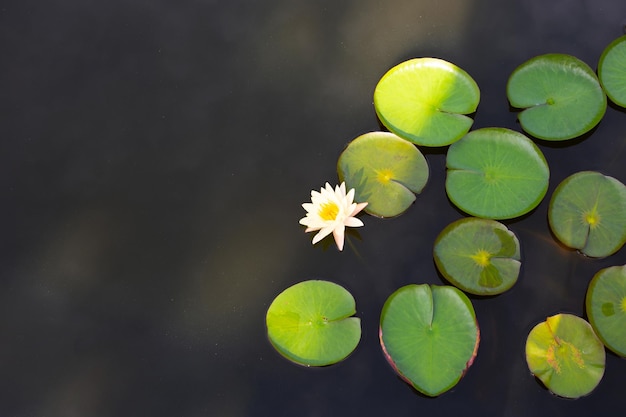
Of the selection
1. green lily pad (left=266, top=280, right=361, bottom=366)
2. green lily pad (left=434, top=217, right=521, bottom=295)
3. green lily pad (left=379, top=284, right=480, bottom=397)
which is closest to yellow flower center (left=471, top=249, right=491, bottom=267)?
green lily pad (left=434, top=217, right=521, bottom=295)

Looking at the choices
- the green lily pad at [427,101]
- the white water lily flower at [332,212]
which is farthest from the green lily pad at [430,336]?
the green lily pad at [427,101]

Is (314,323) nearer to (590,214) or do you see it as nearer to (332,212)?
(332,212)

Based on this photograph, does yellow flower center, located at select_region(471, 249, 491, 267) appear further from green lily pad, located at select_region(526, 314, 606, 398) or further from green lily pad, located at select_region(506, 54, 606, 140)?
green lily pad, located at select_region(506, 54, 606, 140)

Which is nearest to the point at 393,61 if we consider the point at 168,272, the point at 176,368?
the point at 168,272

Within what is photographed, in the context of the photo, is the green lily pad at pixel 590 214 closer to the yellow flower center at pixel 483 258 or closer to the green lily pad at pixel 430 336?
the yellow flower center at pixel 483 258

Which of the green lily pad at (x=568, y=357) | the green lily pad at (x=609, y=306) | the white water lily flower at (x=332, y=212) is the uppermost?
the white water lily flower at (x=332, y=212)

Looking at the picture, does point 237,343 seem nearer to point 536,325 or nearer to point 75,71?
point 536,325

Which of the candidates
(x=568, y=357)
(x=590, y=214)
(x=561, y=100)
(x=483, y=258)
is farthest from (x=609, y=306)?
(x=561, y=100)
